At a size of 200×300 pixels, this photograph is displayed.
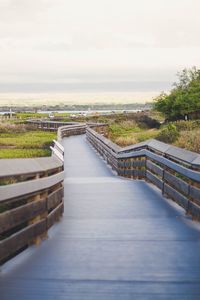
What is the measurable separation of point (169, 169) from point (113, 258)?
506 cm

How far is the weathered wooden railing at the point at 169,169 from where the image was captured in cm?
890

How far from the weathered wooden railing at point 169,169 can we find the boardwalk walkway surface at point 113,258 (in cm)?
31

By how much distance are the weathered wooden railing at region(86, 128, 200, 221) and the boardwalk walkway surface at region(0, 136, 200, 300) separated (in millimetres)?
311

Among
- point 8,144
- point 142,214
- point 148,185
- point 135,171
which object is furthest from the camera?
point 8,144

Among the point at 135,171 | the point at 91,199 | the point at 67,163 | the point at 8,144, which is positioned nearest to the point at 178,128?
the point at 8,144

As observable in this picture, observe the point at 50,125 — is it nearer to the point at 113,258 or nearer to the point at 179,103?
the point at 179,103

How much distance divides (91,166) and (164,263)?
52.1 ft

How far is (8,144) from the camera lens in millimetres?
34719

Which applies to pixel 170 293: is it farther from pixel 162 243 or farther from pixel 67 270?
pixel 162 243

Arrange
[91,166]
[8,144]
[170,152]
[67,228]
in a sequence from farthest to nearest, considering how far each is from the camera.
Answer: [8,144], [91,166], [170,152], [67,228]

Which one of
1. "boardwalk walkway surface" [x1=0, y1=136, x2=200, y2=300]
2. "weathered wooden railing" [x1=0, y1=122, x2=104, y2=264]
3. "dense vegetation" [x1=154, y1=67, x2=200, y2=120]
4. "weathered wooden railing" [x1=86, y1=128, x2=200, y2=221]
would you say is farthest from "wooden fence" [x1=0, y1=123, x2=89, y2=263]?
"dense vegetation" [x1=154, y1=67, x2=200, y2=120]

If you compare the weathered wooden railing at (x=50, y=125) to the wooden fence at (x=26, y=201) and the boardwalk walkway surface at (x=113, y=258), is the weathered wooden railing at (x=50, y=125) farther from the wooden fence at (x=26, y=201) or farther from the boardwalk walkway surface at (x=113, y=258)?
the wooden fence at (x=26, y=201)

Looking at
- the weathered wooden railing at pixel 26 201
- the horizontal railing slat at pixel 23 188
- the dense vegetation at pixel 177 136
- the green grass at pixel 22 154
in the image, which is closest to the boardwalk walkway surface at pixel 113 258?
the weathered wooden railing at pixel 26 201

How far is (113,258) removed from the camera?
21.9 ft
